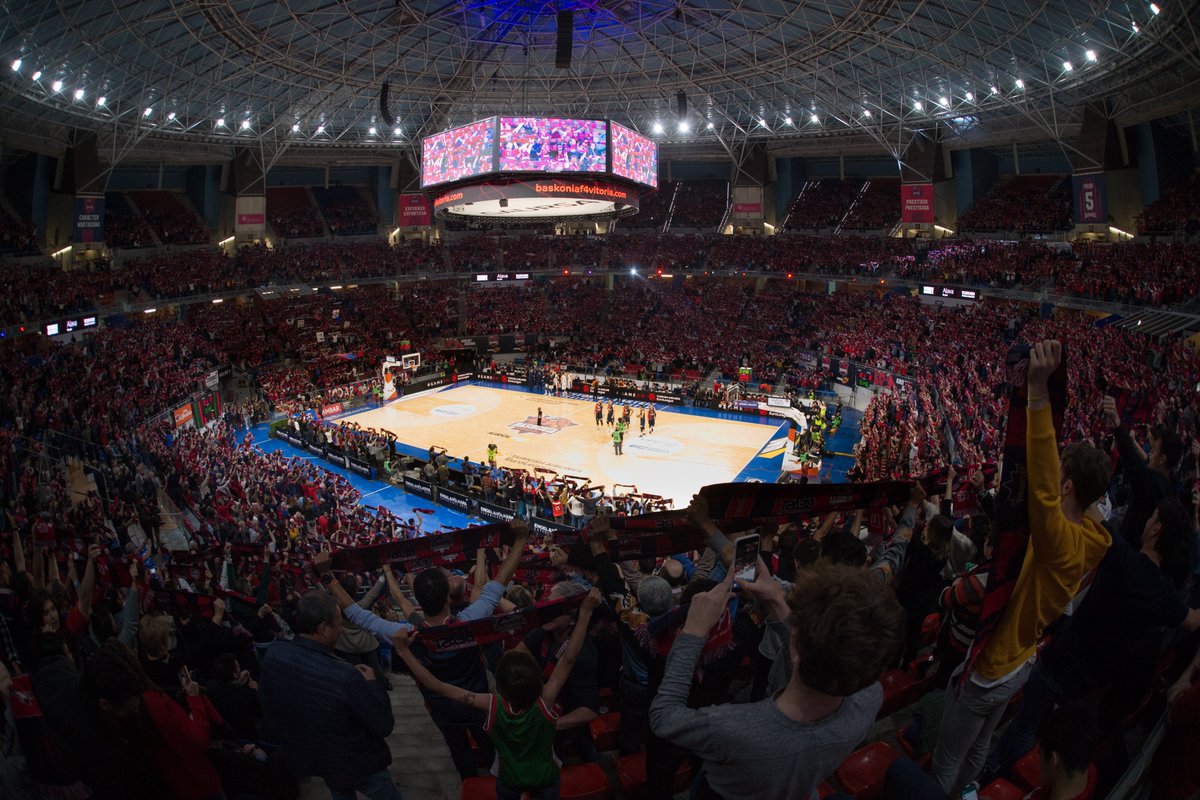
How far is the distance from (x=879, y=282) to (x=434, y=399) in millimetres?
27789

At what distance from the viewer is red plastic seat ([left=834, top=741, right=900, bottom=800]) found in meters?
3.79

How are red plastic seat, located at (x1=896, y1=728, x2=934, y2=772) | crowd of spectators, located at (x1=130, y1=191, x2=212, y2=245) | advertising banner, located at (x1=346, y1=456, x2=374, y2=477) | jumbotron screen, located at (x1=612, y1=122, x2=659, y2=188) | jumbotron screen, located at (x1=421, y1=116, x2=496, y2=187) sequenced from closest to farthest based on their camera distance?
red plastic seat, located at (x1=896, y1=728, x2=934, y2=772) < jumbotron screen, located at (x1=421, y1=116, x2=496, y2=187) < jumbotron screen, located at (x1=612, y1=122, x2=659, y2=188) < advertising banner, located at (x1=346, y1=456, x2=374, y2=477) < crowd of spectators, located at (x1=130, y1=191, x2=212, y2=245)

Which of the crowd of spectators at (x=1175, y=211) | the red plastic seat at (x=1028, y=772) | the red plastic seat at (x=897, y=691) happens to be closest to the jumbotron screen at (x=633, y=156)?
the crowd of spectators at (x=1175, y=211)

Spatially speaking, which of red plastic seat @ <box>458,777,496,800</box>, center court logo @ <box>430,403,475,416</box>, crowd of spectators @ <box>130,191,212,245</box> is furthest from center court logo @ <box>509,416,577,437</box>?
red plastic seat @ <box>458,777,496,800</box>

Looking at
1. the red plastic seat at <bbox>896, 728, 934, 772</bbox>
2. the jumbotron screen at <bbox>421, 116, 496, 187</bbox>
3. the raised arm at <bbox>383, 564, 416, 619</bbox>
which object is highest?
the jumbotron screen at <bbox>421, 116, 496, 187</bbox>

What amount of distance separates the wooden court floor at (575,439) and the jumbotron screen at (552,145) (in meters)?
11.2

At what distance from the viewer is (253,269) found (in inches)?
1865

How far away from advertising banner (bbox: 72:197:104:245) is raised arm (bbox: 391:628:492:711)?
44708mm

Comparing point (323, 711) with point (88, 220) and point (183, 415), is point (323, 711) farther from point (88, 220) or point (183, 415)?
point (88, 220)

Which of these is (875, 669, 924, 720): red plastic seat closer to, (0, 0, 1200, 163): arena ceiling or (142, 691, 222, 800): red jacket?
(142, 691, 222, 800): red jacket

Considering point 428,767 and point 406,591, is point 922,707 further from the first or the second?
point 406,591

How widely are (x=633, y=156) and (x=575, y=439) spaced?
12.2 metres

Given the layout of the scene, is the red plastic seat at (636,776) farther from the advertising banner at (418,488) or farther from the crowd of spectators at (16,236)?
the crowd of spectators at (16,236)

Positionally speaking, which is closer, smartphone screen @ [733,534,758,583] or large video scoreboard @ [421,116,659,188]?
smartphone screen @ [733,534,758,583]
